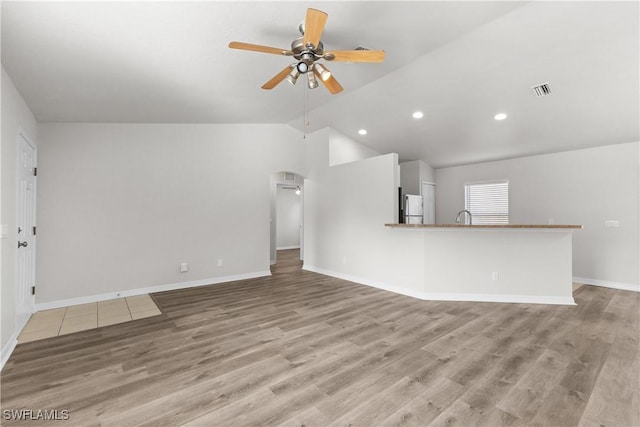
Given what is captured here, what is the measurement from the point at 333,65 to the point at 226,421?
11.9 feet

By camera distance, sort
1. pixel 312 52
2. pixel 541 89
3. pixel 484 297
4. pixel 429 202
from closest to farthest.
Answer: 1. pixel 312 52
2. pixel 541 89
3. pixel 484 297
4. pixel 429 202

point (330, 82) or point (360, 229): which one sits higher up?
point (330, 82)

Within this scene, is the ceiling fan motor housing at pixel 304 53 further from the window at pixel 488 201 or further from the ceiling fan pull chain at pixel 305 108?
the window at pixel 488 201

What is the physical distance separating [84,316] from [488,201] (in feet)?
25.6

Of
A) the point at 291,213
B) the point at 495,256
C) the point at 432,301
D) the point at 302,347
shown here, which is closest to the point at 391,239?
the point at 432,301

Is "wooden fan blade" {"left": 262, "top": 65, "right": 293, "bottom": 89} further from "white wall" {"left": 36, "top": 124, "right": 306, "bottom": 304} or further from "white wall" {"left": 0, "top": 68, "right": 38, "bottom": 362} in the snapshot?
"white wall" {"left": 36, "top": 124, "right": 306, "bottom": 304}

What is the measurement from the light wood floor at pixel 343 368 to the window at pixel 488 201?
9.87 feet

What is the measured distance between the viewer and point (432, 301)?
414 cm

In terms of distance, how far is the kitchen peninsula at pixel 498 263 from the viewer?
396 centimetres

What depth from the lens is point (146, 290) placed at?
15.1ft

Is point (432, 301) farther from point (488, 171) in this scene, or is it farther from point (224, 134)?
point (224, 134)

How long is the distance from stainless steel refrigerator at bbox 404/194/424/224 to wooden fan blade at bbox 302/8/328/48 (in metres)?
4.09

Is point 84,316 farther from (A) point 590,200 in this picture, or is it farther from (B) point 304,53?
(A) point 590,200
